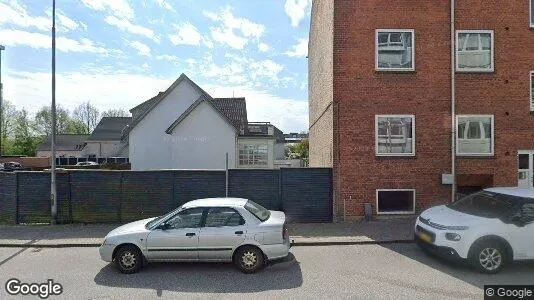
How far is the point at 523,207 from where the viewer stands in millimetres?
6871

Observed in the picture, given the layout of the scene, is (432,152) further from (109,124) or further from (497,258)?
(109,124)

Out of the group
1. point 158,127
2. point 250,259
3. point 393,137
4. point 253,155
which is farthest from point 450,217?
point 158,127

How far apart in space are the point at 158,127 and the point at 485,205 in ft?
70.6

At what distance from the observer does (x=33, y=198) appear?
1105 cm

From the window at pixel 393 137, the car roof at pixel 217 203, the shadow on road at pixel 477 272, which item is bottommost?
the shadow on road at pixel 477 272

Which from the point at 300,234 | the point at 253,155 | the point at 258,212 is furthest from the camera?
the point at 253,155

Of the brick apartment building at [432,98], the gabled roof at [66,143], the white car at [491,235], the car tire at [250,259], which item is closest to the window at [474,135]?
the brick apartment building at [432,98]

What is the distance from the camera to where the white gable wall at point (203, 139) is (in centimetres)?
2148

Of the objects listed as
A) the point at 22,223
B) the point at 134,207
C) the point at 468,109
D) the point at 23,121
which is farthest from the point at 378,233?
the point at 23,121

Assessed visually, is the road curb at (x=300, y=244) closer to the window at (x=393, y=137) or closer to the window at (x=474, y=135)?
the window at (x=393, y=137)

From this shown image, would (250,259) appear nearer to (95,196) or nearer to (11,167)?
(95,196)

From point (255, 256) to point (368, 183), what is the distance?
5.96 meters

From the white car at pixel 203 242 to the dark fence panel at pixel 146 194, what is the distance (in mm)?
4235

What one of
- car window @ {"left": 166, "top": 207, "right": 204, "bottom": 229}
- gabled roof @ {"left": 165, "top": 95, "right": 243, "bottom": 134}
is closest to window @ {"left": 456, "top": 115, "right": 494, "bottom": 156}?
car window @ {"left": 166, "top": 207, "right": 204, "bottom": 229}
